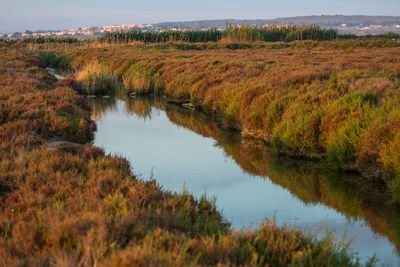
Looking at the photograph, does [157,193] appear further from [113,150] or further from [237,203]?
[113,150]

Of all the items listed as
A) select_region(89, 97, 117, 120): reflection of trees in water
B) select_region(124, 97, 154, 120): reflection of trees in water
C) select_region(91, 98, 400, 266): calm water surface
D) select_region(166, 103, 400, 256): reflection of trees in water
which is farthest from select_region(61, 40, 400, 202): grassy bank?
select_region(89, 97, 117, 120): reflection of trees in water

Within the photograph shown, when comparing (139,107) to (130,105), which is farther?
(130,105)

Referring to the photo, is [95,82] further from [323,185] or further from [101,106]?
[323,185]

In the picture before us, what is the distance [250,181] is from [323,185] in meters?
1.47

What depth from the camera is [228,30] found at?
198 feet

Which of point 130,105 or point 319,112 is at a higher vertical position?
point 319,112

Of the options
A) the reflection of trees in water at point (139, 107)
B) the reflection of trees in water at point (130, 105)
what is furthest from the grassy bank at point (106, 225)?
the reflection of trees in water at point (139, 107)

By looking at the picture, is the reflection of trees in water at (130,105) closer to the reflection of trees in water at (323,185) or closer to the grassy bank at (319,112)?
the grassy bank at (319,112)

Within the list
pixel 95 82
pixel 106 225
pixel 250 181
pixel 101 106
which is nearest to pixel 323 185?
pixel 250 181

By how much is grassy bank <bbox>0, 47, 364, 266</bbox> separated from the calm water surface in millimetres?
529

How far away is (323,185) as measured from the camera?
8.24 metres

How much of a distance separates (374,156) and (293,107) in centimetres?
294

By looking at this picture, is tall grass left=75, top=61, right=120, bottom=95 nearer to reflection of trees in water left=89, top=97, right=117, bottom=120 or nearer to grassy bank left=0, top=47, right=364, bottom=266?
reflection of trees in water left=89, top=97, right=117, bottom=120

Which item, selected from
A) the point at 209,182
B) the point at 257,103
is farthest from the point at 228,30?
the point at 209,182
